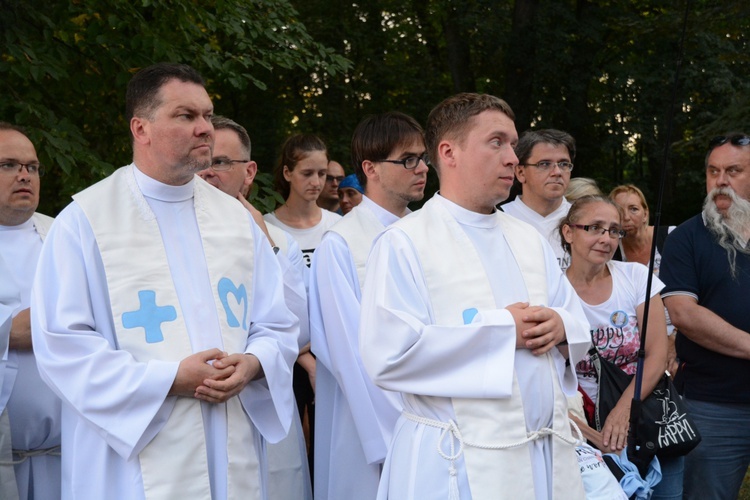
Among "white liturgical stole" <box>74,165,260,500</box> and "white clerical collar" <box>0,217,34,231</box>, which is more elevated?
"white clerical collar" <box>0,217,34,231</box>

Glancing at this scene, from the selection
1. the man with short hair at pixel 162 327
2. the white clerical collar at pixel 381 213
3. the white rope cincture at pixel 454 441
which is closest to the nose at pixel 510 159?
the white rope cincture at pixel 454 441

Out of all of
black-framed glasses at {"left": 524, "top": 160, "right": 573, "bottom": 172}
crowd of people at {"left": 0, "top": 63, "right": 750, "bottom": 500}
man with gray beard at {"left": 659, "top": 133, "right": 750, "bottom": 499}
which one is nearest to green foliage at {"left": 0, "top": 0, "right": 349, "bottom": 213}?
crowd of people at {"left": 0, "top": 63, "right": 750, "bottom": 500}

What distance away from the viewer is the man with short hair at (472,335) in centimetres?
338

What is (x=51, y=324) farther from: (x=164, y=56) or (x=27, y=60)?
(x=164, y=56)

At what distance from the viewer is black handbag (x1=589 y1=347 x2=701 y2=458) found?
4.58 meters

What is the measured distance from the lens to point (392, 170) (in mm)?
5055

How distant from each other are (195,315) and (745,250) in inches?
125

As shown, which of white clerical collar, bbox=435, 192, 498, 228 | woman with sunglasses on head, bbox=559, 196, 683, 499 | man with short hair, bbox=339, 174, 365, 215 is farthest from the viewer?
man with short hair, bbox=339, 174, 365, 215

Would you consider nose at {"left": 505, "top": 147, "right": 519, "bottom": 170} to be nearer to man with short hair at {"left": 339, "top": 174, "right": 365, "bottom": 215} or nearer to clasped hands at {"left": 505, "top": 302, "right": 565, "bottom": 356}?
clasped hands at {"left": 505, "top": 302, "right": 565, "bottom": 356}

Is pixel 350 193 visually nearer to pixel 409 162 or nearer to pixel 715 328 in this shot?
pixel 409 162

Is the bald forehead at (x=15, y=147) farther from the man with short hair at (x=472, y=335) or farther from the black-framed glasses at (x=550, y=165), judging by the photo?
the black-framed glasses at (x=550, y=165)

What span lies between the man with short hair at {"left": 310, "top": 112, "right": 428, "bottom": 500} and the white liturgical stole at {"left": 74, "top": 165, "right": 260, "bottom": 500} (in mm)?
903

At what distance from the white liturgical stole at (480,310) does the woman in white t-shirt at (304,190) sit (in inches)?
103

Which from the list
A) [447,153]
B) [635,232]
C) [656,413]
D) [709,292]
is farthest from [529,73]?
[447,153]
